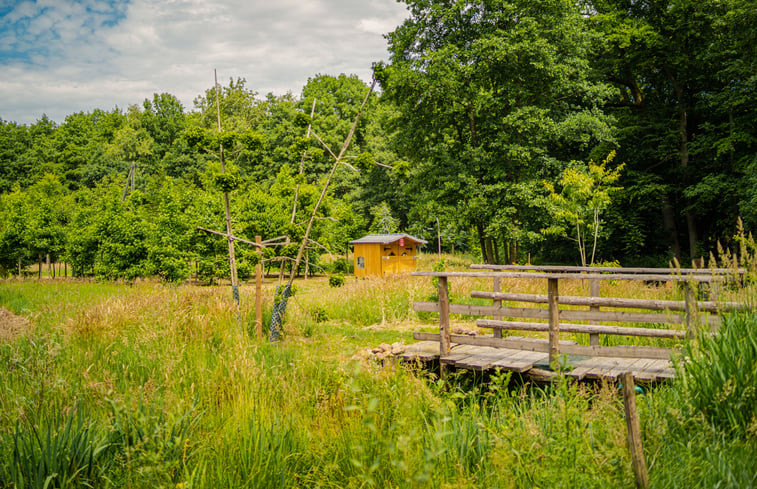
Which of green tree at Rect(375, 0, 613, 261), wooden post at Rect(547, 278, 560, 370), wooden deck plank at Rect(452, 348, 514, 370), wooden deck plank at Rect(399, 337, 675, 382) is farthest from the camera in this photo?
green tree at Rect(375, 0, 613, 261)

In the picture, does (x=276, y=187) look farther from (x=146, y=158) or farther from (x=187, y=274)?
(x=146, y=158)

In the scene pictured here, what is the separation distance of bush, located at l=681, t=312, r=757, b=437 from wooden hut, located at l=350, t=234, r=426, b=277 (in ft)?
72.5

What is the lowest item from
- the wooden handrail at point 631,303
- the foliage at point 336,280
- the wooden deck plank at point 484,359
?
the wooden deck plank at point 484,359

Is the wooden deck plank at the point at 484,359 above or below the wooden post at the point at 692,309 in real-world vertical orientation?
below

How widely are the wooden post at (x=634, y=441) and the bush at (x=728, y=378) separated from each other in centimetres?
73

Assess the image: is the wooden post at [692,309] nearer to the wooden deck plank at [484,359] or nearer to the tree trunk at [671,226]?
Result: the wooden deck plank at [484,359]

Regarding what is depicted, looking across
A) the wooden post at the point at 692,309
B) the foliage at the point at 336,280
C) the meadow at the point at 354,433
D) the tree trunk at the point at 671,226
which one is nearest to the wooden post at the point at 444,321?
the meadow at the point at 354,433

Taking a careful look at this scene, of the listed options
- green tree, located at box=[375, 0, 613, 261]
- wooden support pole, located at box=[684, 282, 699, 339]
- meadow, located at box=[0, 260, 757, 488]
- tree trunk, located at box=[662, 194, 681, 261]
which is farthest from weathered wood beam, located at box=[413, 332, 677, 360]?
tree trunk, located at box=[662, 194, 681, 261]

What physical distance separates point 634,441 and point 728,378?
117cm

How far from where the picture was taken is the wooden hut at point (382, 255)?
2617 centimetres

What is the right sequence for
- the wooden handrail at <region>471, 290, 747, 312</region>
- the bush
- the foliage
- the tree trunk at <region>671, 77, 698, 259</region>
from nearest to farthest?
the bush, the wooden handrail at <region>471, 290, 747, 312</region>, the foliage, the tree trunk at <region>671, 77, 698, 259</region>

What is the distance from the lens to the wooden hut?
2617 centimetres

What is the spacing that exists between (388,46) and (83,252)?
16.5m

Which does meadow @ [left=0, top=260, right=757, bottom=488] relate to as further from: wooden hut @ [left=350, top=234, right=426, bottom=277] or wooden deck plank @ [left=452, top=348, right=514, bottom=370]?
wooden hut @ [left=350, top=234, right=426, bottom=277]
